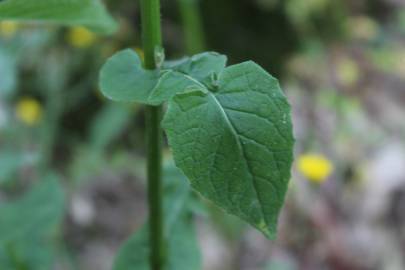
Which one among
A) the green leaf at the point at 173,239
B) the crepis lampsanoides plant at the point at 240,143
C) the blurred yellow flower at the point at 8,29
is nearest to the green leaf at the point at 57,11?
the crepis lampsanoides plant at the point at 240,143

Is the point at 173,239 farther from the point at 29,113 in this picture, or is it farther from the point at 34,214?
the point at 29,113

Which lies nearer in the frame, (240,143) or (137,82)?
(240,143)

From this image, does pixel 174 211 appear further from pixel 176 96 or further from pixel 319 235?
pixel 319 235

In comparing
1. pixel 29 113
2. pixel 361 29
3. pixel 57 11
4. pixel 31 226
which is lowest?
pixel 31 226

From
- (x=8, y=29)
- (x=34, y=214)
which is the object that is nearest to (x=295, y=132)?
(x=8, y=29)

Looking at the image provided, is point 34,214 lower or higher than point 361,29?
lower

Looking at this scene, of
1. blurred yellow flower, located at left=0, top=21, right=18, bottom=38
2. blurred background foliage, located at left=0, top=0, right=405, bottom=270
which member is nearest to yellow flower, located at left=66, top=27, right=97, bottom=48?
blurred background foliage, located at left=0, top=0, right=405, bottom=270

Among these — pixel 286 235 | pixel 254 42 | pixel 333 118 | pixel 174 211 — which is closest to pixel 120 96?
pixel 174 211

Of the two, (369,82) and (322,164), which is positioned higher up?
(369,82)
